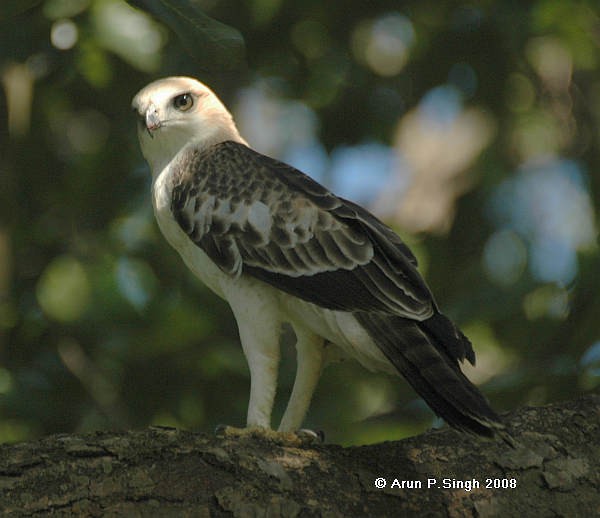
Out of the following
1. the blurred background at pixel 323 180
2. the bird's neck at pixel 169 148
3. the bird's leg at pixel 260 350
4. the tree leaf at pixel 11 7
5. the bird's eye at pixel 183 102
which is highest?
the tree leaf at pixel 11 7

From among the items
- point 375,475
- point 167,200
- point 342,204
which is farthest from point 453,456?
point 167,200

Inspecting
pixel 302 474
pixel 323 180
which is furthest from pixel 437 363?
pixel 323 180

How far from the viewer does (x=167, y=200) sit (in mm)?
5789

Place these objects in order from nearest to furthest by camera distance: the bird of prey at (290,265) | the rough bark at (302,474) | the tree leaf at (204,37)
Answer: the rough bark at (302,474) → the tree leaf at (204,37) → the bird of prey at (290,265)

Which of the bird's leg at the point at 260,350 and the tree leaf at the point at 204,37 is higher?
the tree leaf at the point at 204,37

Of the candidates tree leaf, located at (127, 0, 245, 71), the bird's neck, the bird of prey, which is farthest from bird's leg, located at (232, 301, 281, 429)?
tree leaf, located at (127, 0, 245, 71)

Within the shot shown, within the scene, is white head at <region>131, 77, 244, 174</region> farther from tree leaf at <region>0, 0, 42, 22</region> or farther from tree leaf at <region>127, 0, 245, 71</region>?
tree leaf at <region>127, 0, 245, 71</region>

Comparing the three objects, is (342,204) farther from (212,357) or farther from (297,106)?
(297,106)

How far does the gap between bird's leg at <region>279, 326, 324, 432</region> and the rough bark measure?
0.82 metres

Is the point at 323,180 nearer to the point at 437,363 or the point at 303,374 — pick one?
the point at 303,374

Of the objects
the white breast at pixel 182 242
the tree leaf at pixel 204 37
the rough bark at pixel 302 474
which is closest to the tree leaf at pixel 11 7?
the white breast at pixel 182 242

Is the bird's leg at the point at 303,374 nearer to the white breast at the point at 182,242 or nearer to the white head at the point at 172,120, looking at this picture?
the white breast at the point at 182,242

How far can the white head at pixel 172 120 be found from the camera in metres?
6.05

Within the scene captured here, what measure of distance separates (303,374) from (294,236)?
2.36 feet
